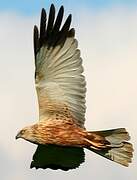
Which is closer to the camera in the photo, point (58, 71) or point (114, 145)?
point (114, 145)

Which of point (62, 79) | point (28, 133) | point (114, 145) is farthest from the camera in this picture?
point (62, 79)

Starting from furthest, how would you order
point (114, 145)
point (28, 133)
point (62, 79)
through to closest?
point (62, 79)
point (28, 133)
point (114, 145)

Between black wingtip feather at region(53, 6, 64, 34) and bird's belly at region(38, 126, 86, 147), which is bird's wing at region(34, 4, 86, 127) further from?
bird's belly at region(38, 126, 86, 147)

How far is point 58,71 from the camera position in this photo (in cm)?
1778

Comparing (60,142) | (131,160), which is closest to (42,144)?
(60,142)

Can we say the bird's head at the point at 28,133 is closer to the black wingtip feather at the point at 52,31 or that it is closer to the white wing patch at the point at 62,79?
→ the white wing patch at the point at 62,79

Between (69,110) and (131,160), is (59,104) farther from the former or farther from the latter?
(131,160)

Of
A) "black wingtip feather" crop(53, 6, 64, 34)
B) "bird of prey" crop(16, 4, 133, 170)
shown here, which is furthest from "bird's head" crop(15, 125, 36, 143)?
"black wingtip feather" crop(53, 6, 64, 34)

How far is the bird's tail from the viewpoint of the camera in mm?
17250

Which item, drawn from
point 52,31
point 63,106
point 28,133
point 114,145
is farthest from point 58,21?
point 114,145

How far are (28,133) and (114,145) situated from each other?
153 centimetres

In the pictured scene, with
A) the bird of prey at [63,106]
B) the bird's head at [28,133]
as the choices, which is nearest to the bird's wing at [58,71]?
the bird of prey at [63,106]

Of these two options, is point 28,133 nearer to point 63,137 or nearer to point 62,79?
point 63,137

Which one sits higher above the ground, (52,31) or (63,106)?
(52,31)
